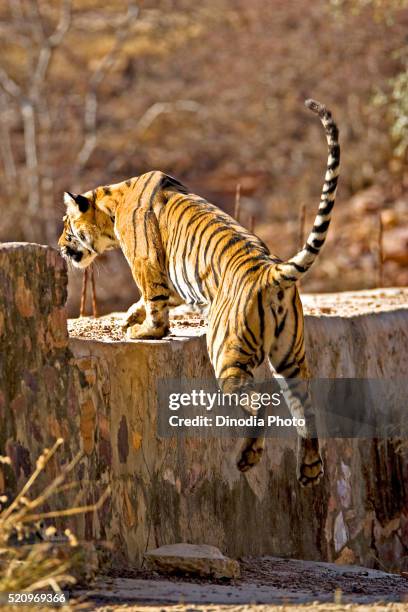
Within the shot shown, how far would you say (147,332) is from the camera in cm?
832

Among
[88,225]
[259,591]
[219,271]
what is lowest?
[259,591]

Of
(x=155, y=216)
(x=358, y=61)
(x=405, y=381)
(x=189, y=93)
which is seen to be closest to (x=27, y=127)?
(x=189, y=93)

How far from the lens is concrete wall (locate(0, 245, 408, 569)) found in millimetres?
6719

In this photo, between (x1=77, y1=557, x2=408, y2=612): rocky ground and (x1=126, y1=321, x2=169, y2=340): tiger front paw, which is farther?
(x1=126, y1=321, x2=169, y2=340): tiger front paw

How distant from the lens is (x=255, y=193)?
2717cm

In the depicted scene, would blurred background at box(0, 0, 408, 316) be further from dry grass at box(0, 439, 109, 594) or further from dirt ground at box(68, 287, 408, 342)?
dry grass at box(0, 439, 109, 594)

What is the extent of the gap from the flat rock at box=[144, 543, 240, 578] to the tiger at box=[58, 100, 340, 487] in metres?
0.56

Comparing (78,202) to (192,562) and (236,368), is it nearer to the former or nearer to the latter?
(236,368)

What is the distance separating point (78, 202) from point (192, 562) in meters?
2.74

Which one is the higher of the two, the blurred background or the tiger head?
the blurred background

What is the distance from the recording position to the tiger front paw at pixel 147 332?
328 inches

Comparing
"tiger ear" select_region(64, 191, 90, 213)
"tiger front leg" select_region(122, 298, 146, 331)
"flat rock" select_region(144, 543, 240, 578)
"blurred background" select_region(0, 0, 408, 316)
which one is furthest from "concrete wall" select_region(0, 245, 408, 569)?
"blurred background" select_region(0, 0, 408, 316)

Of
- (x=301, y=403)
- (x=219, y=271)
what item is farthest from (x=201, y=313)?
(x=301, y=403)

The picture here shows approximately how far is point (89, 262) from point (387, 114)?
61.6 ft
